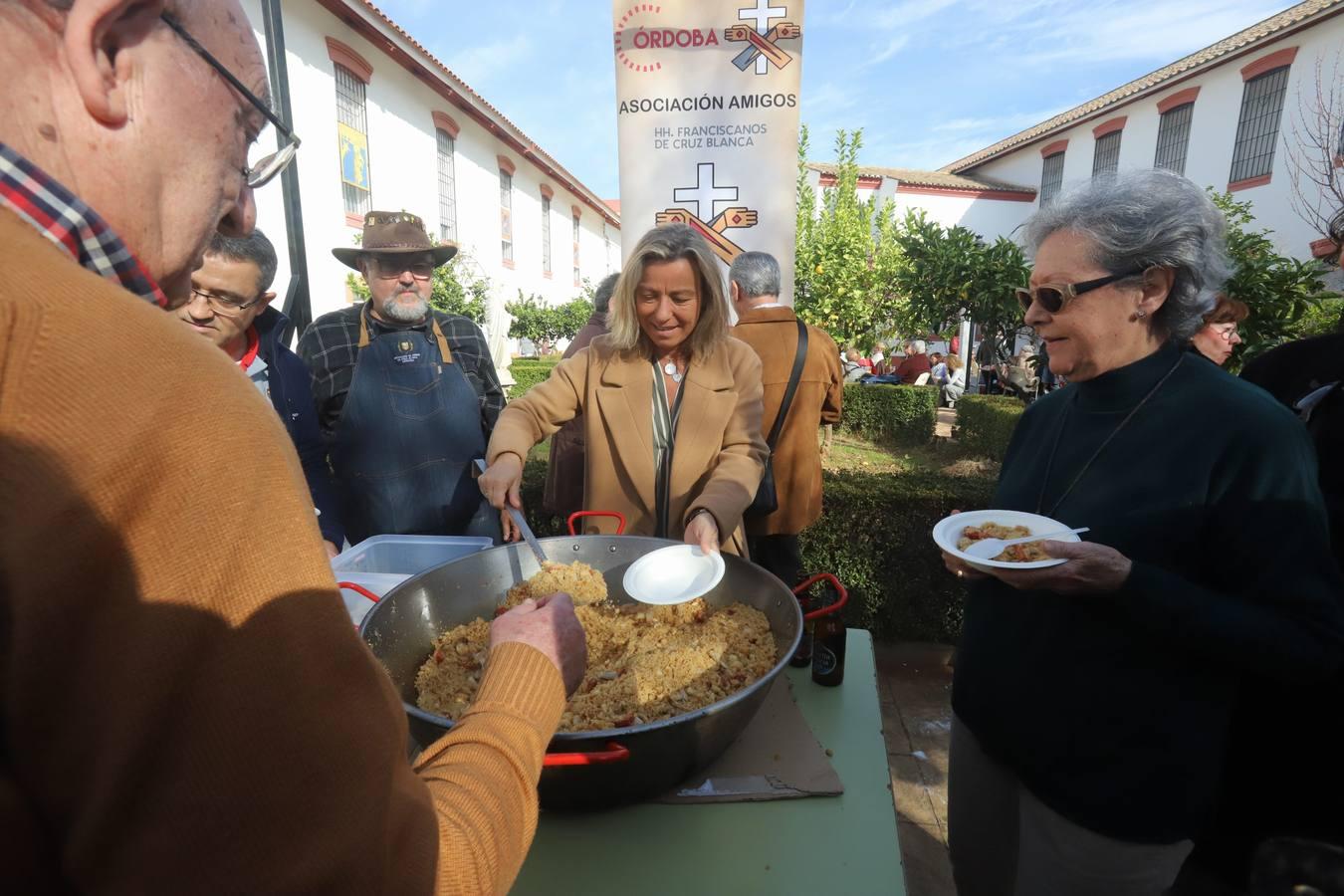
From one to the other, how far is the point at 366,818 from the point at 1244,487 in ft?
5.68

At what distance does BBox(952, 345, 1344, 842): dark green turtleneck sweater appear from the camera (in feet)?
4.60

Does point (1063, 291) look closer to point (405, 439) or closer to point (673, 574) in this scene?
point (673, 574)

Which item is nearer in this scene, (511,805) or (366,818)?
(366,818)

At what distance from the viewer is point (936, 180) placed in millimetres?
28250

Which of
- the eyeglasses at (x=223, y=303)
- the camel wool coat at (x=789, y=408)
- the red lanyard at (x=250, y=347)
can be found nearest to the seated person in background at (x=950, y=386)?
the camel wool coat at (x=789, y=408)

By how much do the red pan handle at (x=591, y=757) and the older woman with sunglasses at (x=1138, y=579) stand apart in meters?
0.93

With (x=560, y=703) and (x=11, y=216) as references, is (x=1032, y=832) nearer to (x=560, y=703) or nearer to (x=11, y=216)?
(x=560, y=703)

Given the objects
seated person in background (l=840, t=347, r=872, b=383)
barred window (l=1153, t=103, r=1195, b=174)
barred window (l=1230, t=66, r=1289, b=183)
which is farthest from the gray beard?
barred window (l=1153, t=103, r=1195, b=174)

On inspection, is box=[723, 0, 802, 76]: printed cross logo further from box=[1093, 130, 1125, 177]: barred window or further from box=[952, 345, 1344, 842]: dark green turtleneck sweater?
box=[1093, 130, 1125, 177]: barred window

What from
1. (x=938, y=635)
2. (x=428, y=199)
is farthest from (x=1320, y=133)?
(x=428, y=199)

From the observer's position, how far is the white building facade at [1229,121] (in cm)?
1484

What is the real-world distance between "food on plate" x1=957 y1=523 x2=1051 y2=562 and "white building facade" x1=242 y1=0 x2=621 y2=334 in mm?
6676

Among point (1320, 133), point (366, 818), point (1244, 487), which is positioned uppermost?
point (1320, 133)

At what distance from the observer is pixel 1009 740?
170 cm
